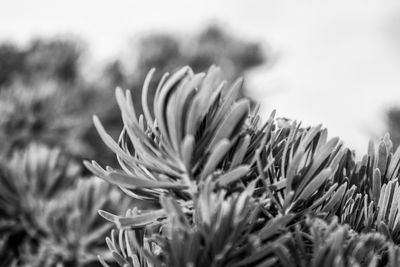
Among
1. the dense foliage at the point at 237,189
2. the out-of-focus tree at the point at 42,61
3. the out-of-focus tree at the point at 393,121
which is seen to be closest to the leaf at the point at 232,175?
the dense foliage at the point at 237,189

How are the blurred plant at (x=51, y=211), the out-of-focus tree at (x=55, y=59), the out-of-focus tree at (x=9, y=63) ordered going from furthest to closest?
the out-of-focus tree at (x=55, y=59) → the out-of-focus tree at (x=9, y=63) → the blurred plant at (x=51, y=211)

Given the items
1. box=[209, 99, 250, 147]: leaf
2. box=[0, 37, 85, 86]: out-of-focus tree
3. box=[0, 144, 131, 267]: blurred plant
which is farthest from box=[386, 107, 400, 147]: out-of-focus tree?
box=[0, 37, 85, 86]: out-of-focus tree

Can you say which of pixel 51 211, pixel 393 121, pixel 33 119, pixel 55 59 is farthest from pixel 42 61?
pixel 51 211

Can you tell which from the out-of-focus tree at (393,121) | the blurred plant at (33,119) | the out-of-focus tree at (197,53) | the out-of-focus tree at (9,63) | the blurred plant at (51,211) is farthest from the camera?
the out-of-focus tree at (197,53)

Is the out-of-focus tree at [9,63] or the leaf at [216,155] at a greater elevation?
the out-of-focus tree at [9,63]

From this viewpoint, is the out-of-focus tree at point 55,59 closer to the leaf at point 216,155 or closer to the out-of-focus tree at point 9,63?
the out-of-focus tree at point 9,63

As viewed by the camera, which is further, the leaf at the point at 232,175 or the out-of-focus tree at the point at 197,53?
the out-of-focus tree at the point at 197,53

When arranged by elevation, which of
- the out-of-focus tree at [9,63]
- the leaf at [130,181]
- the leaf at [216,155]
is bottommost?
the leaf at [216,155]

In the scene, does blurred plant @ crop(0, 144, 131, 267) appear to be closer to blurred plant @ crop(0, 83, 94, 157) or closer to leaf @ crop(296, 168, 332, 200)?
leaf @ crop(296, 168, 332, 200)

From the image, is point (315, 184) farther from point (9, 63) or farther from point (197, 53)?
point (197, 53)
